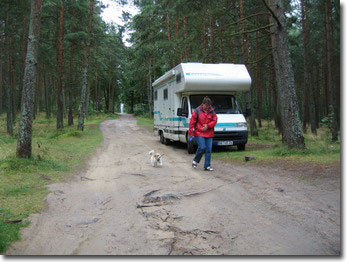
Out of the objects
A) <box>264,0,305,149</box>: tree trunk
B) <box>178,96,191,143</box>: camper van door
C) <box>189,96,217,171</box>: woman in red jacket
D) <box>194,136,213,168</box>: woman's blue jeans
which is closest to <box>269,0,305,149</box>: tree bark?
<box>264,0,305,149</box>: tree trunk

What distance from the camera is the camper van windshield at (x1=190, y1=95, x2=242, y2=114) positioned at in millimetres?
12773

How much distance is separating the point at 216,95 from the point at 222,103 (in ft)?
1.37

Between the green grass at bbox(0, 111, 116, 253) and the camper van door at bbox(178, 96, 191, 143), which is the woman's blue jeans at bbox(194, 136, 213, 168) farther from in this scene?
the camper van door at bbox(178, 96, 191, 143)

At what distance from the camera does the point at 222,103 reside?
509 inches

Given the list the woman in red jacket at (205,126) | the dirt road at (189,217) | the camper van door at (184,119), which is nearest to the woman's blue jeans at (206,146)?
the woman in red jacket at (205,126)

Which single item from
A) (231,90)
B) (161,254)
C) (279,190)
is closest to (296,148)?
(231,90)

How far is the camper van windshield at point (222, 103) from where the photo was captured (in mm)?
12773

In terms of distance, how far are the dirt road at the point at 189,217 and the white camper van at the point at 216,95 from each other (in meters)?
4.46

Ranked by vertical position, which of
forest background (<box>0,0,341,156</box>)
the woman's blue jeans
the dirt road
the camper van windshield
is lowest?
the dirt road

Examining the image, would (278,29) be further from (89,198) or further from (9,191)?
(9,191)

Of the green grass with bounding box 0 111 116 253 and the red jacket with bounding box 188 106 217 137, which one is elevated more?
the red jacket with bounding box 188 106 217 137

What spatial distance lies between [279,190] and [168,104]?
31.3ft

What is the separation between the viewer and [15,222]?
175 inches

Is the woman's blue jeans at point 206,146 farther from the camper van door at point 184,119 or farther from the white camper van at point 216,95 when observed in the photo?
the camper van door at point 184,119
